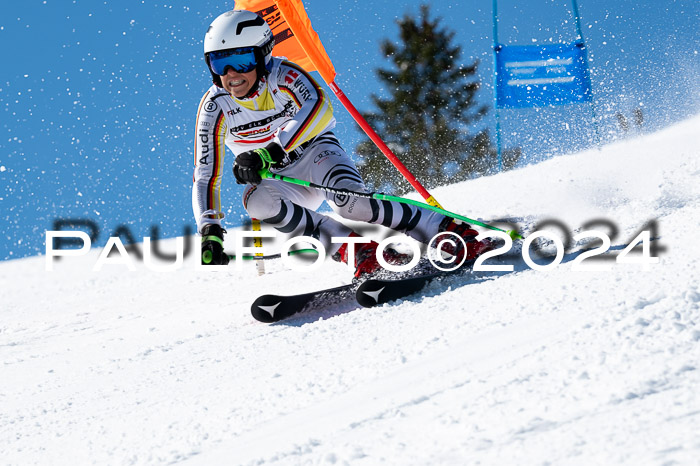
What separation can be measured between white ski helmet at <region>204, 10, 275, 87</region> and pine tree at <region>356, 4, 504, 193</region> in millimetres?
15816

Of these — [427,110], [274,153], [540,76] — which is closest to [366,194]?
[274,153]

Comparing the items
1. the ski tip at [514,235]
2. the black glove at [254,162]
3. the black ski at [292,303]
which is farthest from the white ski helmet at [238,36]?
the ski tip at [514,235]

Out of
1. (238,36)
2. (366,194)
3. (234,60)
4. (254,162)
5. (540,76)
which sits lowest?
(366,194)

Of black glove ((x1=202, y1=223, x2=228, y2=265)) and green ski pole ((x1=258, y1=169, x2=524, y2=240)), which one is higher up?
green ski pole ((x1=258, y1=169, x2=524, y2=240))

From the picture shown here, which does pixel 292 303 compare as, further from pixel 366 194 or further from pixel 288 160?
pixel 288 160

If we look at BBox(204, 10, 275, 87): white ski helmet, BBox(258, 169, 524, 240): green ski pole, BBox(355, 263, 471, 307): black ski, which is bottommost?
BBox(355, 263, 471, 307): black ski

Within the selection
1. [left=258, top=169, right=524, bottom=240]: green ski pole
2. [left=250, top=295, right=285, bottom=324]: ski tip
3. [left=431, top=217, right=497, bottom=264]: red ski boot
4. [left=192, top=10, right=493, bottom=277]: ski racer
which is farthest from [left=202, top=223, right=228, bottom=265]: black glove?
[left=431, top=217, right=497, bottom=264]: red ski boot

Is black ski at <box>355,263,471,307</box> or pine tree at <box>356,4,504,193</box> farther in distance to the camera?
pine tree at <box>356,4,504,193</box>

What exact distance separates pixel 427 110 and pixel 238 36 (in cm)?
1863

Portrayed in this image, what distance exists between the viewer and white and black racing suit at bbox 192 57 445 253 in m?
4.05

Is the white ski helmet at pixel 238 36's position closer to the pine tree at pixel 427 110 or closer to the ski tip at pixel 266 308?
the ski tip at pixel 266 308

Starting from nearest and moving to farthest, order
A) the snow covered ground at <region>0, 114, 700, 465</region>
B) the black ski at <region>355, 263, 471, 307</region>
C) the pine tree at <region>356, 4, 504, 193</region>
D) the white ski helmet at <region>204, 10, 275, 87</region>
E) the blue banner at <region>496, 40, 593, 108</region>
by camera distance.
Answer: the snow covered ground at <region>0, 114, 700, 465</region>, the black ski at <region>355, 263, 471, 307</region>, the white ski helmet at <region>204, 10, 275, 87</region>, the blue banner at <region>496, 40, 593, 108</region>, the pine tree at <region>356, 4, 504, 193</region>

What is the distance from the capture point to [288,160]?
14.4 ft

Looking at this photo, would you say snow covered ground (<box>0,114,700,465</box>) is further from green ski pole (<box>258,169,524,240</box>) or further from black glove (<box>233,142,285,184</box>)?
black glove (<box>233,142,285,184</box>)
